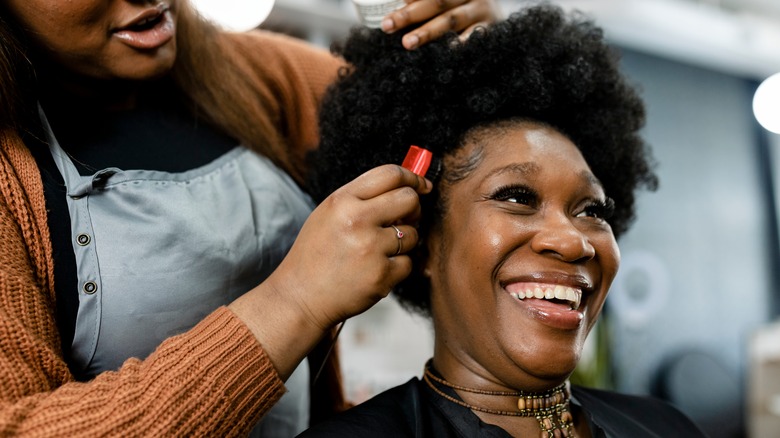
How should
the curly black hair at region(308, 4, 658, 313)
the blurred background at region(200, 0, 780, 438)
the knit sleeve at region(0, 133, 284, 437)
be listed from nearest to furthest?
the knit sleeve at region(0, 133, 284, 437)
the curly black hair at region(308, 4, 658, 313)
the blurred background at region(200, 0, 780, 438)

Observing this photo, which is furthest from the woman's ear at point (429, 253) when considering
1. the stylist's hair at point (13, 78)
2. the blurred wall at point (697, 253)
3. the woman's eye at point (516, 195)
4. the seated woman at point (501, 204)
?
the blurred wall at point (697, 253)

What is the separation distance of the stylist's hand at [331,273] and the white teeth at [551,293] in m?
0.25

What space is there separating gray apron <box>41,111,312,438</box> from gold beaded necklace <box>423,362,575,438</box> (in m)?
0.43

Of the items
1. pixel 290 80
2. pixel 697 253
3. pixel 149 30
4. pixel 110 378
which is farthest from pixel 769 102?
pixel 110 378

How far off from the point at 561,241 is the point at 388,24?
1.78 ft

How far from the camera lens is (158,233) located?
4.10ft

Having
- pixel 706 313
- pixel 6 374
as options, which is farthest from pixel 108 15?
pixel 706 313

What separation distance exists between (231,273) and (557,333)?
61 cm

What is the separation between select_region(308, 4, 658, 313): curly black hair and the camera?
1.38 meters

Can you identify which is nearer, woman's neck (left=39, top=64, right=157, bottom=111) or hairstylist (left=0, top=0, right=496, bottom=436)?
hairstylist (left=0, top=0, right=496, bottom=436)

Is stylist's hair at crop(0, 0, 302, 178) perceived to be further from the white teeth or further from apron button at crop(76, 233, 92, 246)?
the white teeth

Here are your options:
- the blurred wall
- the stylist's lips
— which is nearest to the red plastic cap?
the stylist's lips

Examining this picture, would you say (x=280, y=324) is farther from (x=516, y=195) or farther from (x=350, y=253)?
(x=516, y=195)

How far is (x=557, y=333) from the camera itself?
1.22 m
